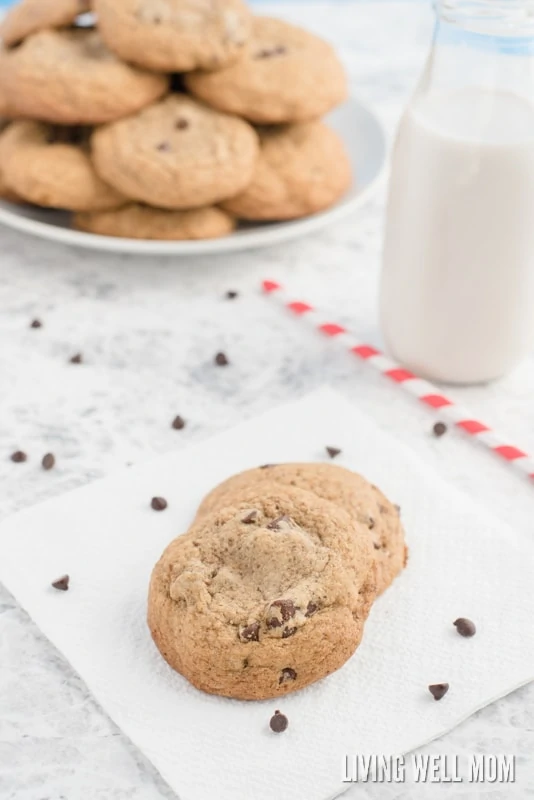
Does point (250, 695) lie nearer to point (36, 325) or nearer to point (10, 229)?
point (36, 325)

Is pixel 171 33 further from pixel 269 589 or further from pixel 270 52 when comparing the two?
pixel 269 589

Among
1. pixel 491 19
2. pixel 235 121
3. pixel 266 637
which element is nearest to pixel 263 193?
pixel 235 121

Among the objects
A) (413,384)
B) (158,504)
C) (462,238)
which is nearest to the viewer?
(158,504)

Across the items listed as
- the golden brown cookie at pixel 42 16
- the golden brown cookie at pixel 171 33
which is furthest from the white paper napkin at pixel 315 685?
the golden brown cookie at pixel 42 16

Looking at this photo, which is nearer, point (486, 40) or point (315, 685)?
point (315, 685)

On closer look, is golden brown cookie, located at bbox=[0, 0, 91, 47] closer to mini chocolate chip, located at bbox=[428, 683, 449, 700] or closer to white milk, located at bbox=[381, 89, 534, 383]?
white milk, located at bbox=[381, 89, 534, 383]

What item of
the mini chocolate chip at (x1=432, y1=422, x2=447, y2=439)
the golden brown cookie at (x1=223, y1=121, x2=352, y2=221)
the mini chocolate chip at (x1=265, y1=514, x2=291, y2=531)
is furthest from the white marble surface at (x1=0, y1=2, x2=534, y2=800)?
the mini chocolate chip at (x1=265, y1=514, x2=291, y2=531)

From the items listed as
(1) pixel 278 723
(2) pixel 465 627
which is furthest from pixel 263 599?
(2) pixel 465 627

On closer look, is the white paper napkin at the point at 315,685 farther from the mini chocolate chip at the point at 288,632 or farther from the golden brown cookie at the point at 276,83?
the golden brown cookie at the point at 276,83
